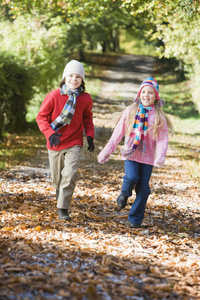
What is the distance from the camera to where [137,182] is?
199 inches

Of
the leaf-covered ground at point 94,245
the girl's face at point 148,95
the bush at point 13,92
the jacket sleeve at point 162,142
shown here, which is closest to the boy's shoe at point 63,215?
the leaf-covered ground at point 94,245

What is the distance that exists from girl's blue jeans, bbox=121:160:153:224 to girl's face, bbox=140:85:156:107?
777mm

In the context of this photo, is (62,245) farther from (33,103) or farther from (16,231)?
(33,103)

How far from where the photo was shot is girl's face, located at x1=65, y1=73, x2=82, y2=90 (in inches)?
199

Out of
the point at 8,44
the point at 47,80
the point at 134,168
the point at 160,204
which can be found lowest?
the point at 160,204

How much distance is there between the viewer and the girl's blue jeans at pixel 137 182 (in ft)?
16.2

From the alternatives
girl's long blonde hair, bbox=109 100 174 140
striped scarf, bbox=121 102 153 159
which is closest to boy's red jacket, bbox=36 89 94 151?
girl's long blonde hair, bbox=109 100 174 140

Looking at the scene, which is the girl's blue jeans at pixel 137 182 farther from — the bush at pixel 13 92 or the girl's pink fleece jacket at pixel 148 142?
the bush at pixel 13 92

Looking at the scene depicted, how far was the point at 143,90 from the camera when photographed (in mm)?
4953

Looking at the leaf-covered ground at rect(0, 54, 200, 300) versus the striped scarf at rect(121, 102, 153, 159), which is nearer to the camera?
the leaf-covered ground at rect(0, 54, 200, 300)

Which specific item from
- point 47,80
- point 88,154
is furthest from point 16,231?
point 47,80

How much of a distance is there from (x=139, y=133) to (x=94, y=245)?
4.91 feet

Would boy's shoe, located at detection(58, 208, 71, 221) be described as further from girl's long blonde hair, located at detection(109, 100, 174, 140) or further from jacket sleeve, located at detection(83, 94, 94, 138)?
girl's long blonde hair, located at detection(109, 100, 174, 140)

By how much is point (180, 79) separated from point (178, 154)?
61.7 ft
